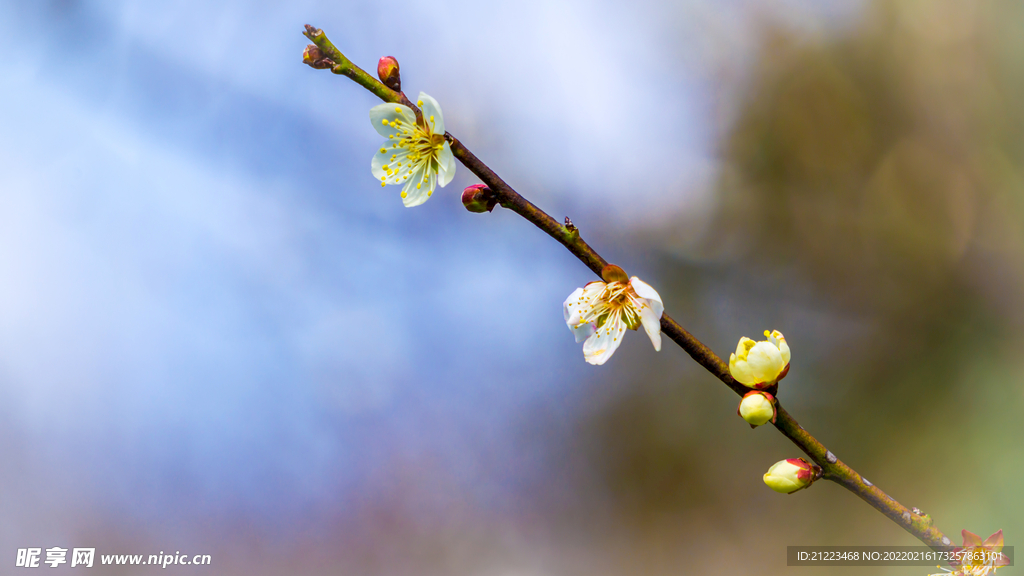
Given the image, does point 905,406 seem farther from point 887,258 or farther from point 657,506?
point 657,506

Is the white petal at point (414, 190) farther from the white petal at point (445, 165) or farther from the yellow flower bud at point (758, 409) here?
the yellow flower bud at point (758, 409)

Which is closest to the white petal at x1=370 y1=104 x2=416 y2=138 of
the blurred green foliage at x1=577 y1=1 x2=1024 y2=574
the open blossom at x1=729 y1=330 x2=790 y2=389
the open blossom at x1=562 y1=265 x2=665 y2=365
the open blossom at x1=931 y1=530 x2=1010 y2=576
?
the open blossom at x1=562 y1=265 x2=665 y2=365

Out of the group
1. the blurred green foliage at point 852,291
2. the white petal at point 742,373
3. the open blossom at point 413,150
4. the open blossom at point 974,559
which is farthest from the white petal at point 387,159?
the blurred green foliage at point 852,291

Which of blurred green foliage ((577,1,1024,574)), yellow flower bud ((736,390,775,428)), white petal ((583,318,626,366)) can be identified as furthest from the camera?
blurred green foliage ((577,1,1024,574))

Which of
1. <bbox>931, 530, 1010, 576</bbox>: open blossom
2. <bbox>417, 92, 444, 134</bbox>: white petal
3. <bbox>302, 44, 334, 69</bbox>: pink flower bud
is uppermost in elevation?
<bbox>302, 44, 334, 69</bbox>: pink flower bud

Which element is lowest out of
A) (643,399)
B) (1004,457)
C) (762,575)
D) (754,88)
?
(762,575)

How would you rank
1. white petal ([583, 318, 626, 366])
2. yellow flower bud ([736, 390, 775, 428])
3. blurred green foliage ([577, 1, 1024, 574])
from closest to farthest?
yellow flower bud ([736, 390, 775, 428]) < white petal ([583, 318, 626, 366]) < blurred green foliage ([577, 1, 1024, 574])

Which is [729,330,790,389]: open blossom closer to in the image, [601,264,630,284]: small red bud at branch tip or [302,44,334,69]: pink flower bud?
[601,264,630,284]: small red bud at branch tip


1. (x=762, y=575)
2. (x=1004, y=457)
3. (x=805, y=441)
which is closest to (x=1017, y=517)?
(x=1004, y=457)
